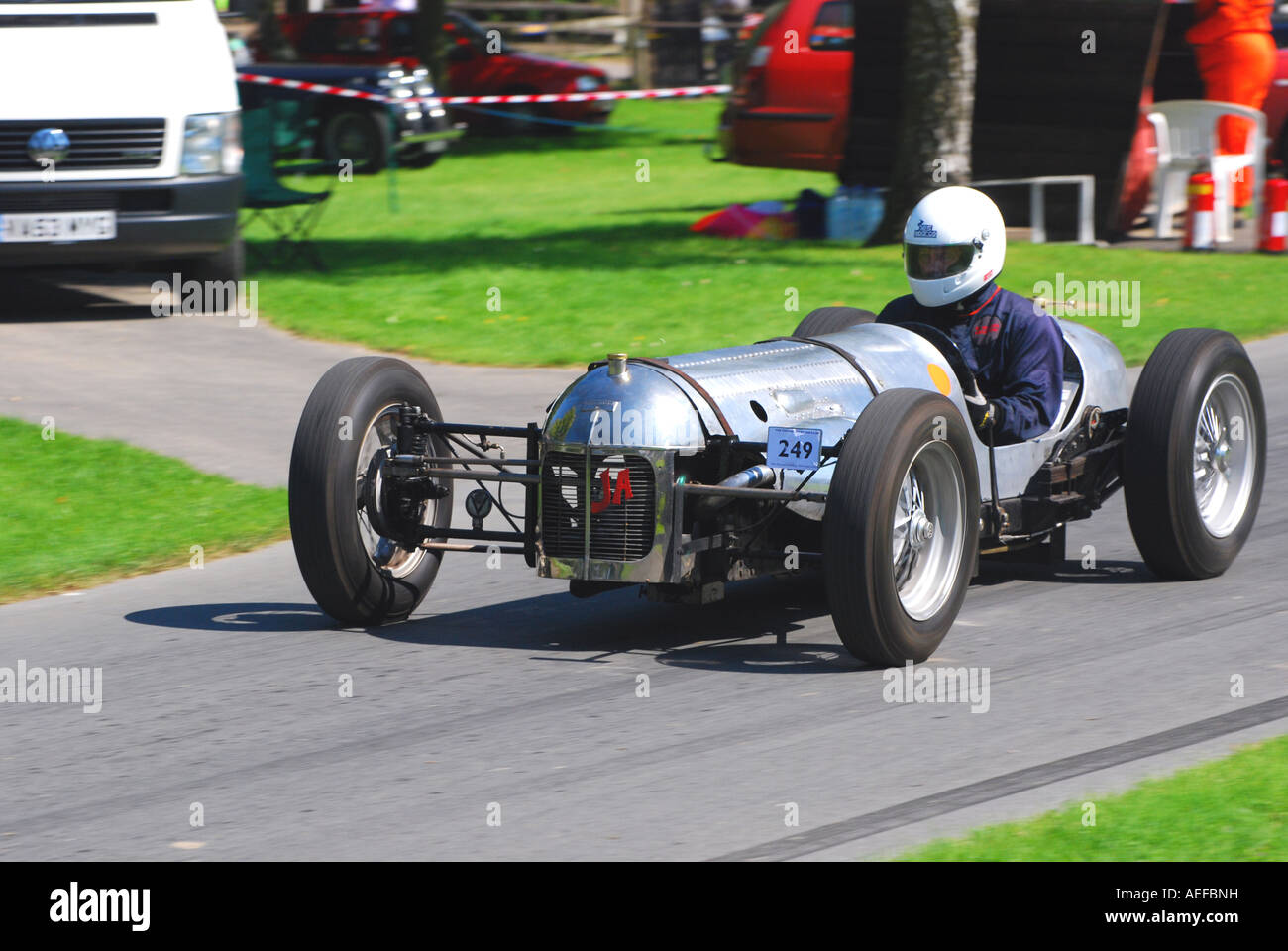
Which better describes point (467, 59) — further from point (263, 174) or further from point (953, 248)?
point (953, 248)

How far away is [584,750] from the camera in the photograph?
5590 mm

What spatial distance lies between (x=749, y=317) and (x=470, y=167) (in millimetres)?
13650

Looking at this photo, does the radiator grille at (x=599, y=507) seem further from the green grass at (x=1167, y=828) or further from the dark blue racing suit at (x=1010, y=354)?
the green grass at (x=1167, y=828)

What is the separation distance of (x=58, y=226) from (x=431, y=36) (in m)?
17.4

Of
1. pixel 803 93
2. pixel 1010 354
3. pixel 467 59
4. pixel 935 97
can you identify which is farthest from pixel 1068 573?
pixel 467 59

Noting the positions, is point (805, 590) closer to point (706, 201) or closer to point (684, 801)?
point (684, 801)

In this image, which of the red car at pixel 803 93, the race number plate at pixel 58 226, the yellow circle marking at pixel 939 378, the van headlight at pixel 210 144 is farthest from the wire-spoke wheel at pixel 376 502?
the red car at pixel 803 93

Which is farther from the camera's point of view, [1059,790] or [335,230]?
[335,230]

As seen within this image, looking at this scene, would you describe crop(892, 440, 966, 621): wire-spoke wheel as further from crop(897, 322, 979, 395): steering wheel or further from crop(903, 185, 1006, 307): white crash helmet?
crop(903, 185, 1006, 307): white crash helmet

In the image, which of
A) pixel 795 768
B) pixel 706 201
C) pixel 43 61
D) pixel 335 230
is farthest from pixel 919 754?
pixel 706 201

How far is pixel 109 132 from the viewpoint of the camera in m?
13.3

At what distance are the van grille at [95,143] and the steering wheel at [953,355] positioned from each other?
7.68 meters

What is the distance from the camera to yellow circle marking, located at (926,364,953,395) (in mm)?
7008

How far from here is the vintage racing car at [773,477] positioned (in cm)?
622
